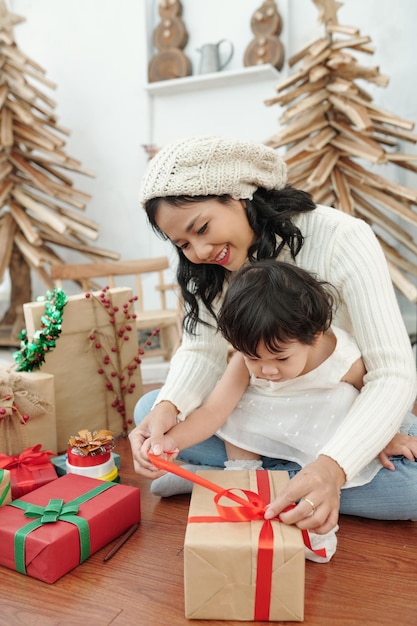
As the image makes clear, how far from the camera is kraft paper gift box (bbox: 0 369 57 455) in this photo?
1.60m

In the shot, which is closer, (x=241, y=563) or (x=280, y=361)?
(x=241, y=563)

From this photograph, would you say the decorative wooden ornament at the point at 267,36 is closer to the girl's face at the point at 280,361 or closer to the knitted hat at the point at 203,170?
the knitted hat at the point at 203,170

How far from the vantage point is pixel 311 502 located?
0.95 meters

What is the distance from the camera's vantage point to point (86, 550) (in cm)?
117

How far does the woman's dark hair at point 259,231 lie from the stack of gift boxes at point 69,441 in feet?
1.54

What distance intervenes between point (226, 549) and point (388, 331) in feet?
2.02

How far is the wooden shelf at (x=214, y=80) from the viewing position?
289cm

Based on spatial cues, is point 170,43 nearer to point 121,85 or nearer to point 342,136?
point 121,85

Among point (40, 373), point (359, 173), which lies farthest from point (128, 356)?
Answer: point (359, 173)

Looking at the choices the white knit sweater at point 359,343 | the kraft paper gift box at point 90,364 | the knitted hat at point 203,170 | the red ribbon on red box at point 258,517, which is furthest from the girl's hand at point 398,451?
the kraft paper gift box at point 90,364

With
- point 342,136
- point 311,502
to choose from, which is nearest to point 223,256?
point 311,502

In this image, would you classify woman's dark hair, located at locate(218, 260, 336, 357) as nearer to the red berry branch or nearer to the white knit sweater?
the white knit sweater

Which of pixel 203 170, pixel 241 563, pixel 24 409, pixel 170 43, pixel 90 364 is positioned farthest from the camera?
pixel 170 43

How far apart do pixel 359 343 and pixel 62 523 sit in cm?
76
